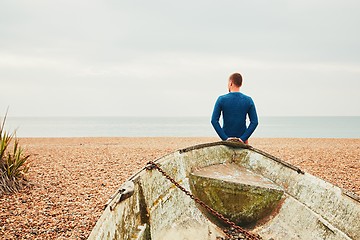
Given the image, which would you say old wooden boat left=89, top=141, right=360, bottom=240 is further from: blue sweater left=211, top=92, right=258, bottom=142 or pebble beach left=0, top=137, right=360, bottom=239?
pebble beach left=0, top=137, right=360, bottom=239

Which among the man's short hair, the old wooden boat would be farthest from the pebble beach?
the man's short hair

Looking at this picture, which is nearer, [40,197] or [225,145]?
[225,145]

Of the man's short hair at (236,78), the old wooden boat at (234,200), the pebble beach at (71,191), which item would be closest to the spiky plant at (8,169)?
the pebble beach at (71,191)

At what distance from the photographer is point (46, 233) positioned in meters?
5.19

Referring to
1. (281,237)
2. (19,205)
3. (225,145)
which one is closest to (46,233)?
(19,205)

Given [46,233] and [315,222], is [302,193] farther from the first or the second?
[46,233]

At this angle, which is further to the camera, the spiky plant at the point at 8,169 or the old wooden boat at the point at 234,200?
the spiky plant at the point at 8,169

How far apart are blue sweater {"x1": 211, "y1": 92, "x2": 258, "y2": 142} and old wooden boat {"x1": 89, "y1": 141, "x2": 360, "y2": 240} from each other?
0.21m

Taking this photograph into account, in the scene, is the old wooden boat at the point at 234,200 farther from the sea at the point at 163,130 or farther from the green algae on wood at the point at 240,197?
the sea at the point at 163,130

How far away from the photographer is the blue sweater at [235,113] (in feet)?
17.0

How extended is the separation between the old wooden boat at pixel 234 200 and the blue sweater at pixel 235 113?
205 millimetres

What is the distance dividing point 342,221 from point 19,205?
5.54 metres

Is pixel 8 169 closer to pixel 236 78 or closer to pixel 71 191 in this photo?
pixel 71 191

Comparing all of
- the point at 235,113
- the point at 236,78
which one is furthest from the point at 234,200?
the point at 236,78
